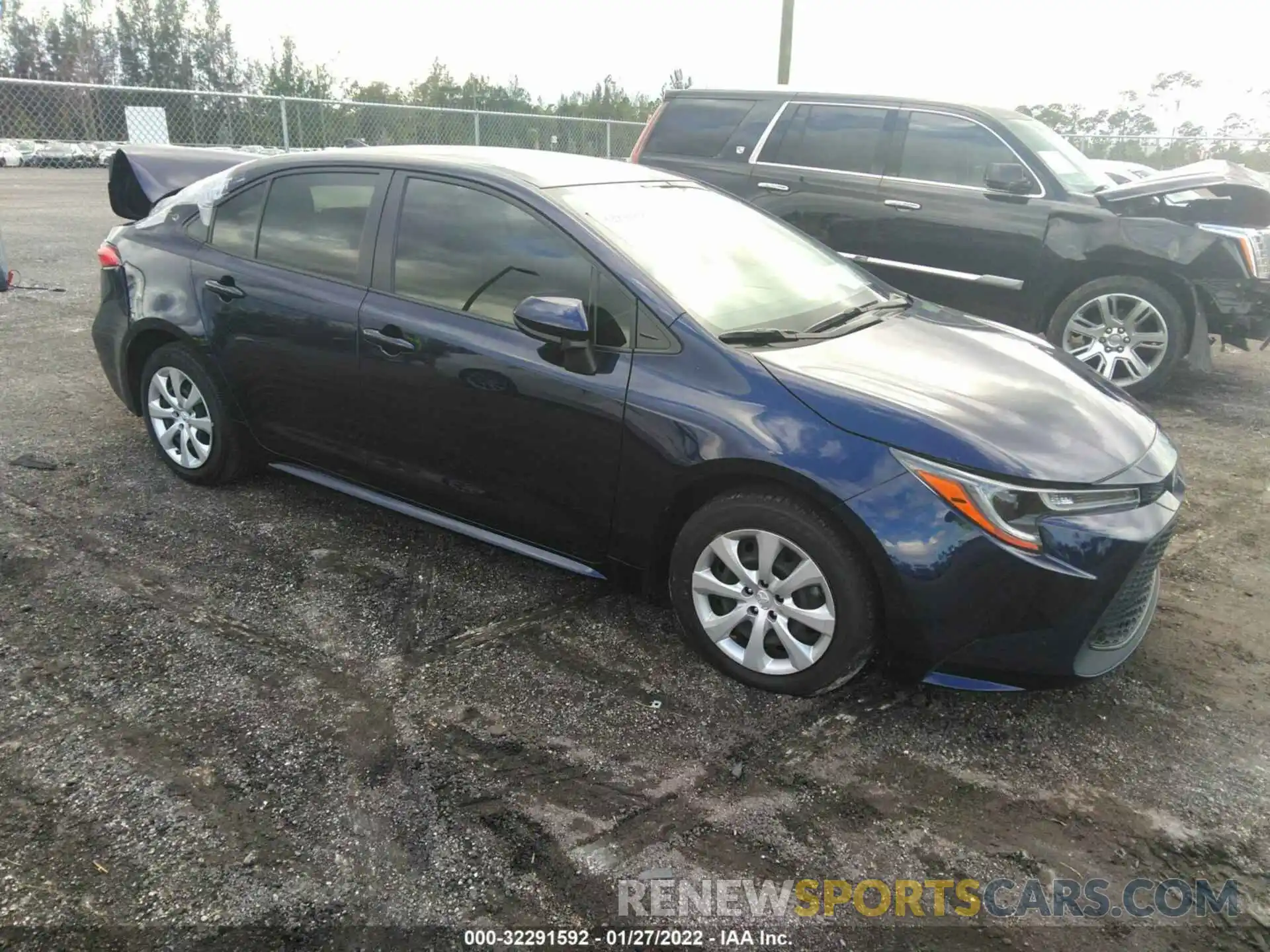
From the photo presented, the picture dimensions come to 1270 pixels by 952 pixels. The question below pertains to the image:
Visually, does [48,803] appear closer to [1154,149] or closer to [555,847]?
[555,847]

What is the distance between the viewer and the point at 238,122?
49.0ft

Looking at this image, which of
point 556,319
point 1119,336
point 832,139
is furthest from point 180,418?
point 1119,336

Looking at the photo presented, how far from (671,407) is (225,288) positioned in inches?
89.6

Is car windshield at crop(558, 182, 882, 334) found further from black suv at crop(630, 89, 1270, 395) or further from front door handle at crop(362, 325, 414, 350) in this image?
black suv at crop(630, 89, 1270, 395)

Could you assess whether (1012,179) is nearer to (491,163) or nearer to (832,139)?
(832,139)

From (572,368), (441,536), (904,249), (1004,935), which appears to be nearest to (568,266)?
(572,368)

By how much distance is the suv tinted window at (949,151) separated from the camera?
650cm

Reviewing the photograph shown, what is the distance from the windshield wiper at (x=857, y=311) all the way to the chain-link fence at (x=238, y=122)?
451 inches

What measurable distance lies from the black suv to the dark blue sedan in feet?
9.25

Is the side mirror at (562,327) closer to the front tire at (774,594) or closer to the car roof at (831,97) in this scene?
the front tire at (774,594)

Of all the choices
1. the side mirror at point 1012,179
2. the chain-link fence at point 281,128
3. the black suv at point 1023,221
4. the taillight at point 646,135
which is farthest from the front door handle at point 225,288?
the chain-link fence at point 281,128

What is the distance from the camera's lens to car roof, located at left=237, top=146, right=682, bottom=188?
11.8ft

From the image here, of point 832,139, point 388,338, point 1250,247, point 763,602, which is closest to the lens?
point 763,602

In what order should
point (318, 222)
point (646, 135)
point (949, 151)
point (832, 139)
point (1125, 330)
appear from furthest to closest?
1. point (646, 135)
2. point (832, 139)
3. point (949, 151)
4. point (1125, 330)
5. point (318, 222)
